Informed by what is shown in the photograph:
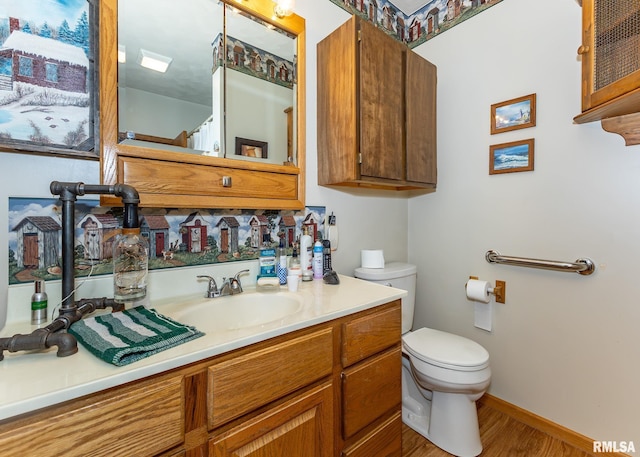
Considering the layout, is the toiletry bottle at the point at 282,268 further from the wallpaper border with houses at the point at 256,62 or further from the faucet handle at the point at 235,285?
the wallpaper border with houses at the point at 256,62

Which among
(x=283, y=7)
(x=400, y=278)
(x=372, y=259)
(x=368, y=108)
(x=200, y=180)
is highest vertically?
(x=283, y=7)

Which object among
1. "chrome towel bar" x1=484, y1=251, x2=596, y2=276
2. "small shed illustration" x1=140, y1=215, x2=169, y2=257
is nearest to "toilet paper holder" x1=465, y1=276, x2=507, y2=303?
"chrome towel bar" x1=484, y1=251, x2=596, y2=276

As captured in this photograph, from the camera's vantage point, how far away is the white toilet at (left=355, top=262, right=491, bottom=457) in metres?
1.33

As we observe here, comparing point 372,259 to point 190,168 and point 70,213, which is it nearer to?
point 190,168

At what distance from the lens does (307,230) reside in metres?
1.57

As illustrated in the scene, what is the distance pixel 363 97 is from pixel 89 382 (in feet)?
4.77

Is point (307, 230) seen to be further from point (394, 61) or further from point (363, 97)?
point (394, 61)

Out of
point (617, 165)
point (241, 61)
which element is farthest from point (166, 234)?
point (617, 165)

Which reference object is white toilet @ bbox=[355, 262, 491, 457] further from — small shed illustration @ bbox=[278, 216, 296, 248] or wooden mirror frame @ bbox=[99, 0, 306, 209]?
wooden mirror frame @ bbox=[99, 0, 306, 209]

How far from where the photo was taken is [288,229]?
1.50 meters

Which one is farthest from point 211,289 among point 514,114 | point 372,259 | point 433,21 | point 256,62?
point 433,21

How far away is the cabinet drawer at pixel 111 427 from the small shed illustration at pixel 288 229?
90 centimetres

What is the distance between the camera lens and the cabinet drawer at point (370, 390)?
101cm

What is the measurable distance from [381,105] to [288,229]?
831 mm
